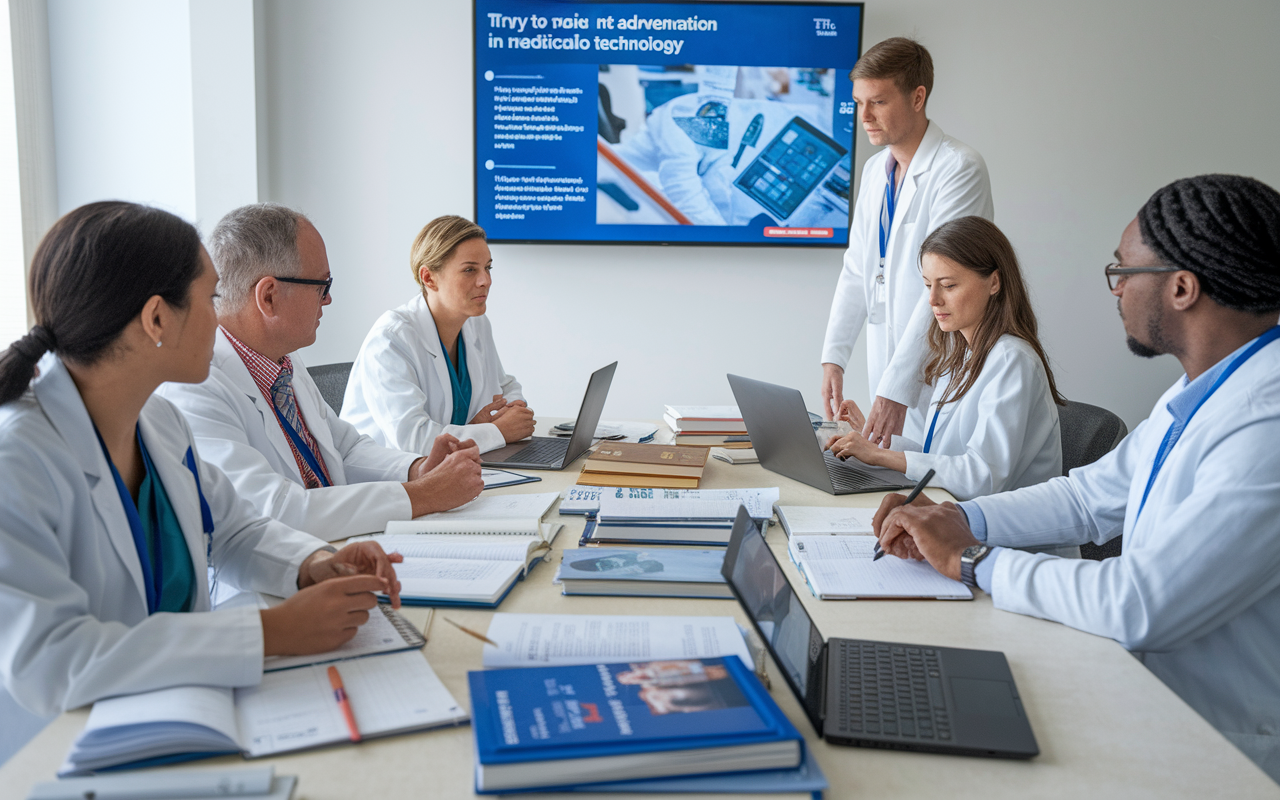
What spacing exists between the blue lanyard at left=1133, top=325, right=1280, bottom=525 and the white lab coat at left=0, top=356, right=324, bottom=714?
1.29 metres

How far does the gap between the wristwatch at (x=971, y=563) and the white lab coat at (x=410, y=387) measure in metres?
1.28

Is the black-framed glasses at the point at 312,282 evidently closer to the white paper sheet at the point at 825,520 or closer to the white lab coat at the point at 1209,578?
the white paper sheet at the point at 825,520

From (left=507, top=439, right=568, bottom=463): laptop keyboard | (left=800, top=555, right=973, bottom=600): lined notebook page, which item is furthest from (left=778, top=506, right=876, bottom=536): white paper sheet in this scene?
(left=507, top=439, right=568, bottom=463): laptop keyboard

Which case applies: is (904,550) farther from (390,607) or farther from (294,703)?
(294,703)

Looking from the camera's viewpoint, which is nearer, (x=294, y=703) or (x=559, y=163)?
(x=294, y=703)

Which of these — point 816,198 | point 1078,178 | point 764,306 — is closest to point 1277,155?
point 1078,178

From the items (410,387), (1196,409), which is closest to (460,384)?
(410,387)

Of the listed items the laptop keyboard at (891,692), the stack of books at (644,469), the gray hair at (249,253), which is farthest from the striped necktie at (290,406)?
the laptop keyboard at (891,692)

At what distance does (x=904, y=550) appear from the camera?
145cm

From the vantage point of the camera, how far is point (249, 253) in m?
1.75

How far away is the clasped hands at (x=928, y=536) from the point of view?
1.38 meters

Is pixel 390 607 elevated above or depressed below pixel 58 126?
below

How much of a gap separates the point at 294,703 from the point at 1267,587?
1263 mm

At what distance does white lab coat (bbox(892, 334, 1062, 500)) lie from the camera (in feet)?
6.53
